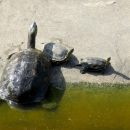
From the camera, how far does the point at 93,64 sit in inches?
471

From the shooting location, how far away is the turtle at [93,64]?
39.3 feet

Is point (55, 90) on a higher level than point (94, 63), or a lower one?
lower

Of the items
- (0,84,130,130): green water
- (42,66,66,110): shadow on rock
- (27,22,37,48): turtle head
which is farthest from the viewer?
(27,22,37,48): turtle head

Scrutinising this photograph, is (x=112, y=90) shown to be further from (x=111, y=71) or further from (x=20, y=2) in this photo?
(x=20, y=2)

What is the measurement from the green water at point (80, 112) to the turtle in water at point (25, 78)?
27cm

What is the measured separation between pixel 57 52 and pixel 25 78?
1.47m

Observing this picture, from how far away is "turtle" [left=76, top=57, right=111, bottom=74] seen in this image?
39.3ft

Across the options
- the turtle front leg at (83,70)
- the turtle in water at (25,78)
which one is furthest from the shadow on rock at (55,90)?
the turtle front leg at (83,70)

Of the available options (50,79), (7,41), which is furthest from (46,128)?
(7,41)

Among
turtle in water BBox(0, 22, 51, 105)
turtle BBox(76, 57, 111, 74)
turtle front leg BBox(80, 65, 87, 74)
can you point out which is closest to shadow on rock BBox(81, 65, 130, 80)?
turtle BBox(76, 57, 111, 74)

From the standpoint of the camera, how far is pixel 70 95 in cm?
1155

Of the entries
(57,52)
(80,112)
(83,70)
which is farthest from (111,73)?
(80,112)

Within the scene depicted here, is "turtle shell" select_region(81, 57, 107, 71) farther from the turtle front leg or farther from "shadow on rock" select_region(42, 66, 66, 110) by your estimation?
"shadow on rock" select_region(42, 66, 66, 110)

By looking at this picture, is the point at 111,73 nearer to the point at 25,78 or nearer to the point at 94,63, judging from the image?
the point at 94,63
